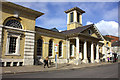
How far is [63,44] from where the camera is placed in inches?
935

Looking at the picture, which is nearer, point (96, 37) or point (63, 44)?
point (63, 44)

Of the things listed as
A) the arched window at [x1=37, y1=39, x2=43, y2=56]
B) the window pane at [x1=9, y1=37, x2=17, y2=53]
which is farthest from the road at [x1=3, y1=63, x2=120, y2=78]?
the arched window at [x1=37, y1=39, x2=43, y2=56]

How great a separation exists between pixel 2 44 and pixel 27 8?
5.83 m

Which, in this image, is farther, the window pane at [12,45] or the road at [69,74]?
the window pane at [12,45]

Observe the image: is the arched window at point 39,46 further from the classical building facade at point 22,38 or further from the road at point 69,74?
the road at point 69,74

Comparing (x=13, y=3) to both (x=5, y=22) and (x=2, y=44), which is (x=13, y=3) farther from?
(x=2, y=44)

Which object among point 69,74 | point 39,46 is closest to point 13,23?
point 39,46

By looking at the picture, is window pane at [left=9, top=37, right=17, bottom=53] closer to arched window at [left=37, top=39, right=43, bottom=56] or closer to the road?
arched window at [left=37, top=39, right=43, bottom=56]

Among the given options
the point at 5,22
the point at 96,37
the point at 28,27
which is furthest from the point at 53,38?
the point at 96,37

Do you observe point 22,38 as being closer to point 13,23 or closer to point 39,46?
point 13,23

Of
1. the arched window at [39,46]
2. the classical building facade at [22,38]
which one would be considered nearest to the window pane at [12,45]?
the classical building facade at [22,38]

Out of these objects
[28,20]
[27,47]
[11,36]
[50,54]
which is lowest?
[50,54]

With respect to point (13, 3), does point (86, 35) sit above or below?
below

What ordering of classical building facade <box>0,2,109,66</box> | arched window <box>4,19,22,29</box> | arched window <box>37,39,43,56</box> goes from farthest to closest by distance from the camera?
arched window <box>37,39,43,56</box> → arched window <box>4,19,22,29</box> → classical building facade <box>0,2,109,66</box>
